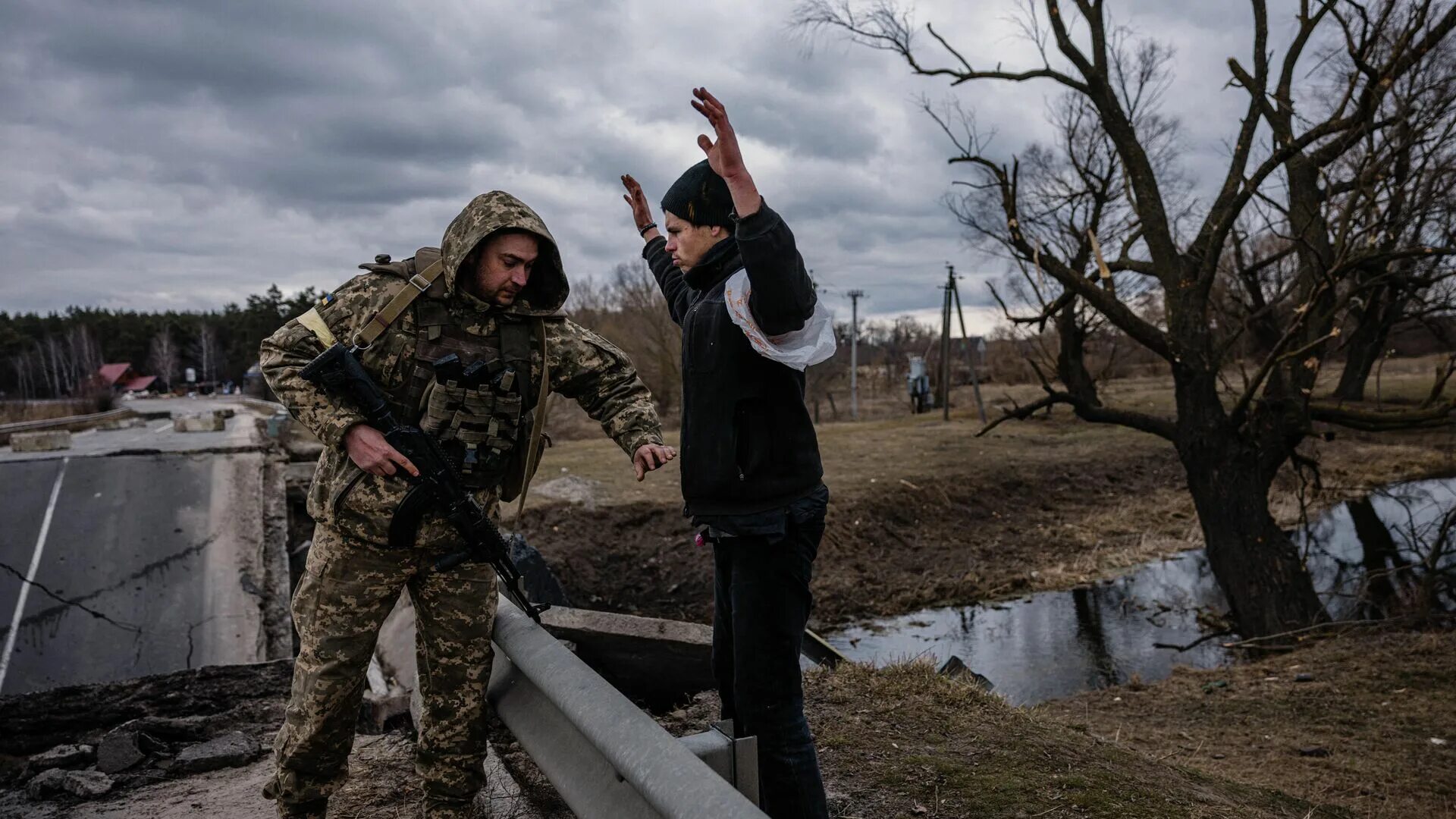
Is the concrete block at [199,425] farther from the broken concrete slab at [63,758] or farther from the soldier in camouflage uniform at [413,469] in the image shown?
the soldier in camouflage uniform at [413,469]

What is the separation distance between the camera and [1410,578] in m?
9.50

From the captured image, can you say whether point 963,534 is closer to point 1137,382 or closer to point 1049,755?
point 1049,755

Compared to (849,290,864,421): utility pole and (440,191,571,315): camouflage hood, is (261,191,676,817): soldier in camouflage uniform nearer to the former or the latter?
(440,191,571,315): camouflage hood

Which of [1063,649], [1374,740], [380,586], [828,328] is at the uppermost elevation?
[828,328]

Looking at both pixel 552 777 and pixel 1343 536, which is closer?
pixel 552 777

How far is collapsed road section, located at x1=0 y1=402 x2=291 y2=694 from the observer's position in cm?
575

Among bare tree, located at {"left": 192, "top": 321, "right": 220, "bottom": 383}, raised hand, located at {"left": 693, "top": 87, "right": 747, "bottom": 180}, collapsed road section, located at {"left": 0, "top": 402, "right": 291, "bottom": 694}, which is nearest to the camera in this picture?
raised hand, located at {"left": 693, "top": 87, "right": 747, "bottom": 180}

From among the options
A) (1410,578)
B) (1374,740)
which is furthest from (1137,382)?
(1374,740)

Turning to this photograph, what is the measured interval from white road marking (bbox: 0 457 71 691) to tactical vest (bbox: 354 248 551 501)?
4198 mm

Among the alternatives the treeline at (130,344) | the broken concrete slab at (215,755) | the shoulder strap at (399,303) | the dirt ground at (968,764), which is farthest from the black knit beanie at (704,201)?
the treeline at (130,344)

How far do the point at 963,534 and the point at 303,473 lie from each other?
8516 millimetres

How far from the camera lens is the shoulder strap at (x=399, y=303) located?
2.89 metres

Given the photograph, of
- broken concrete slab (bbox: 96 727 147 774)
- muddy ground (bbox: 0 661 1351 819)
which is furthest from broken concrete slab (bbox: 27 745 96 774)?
muddy ground (bbox: 0 661 1351 819)

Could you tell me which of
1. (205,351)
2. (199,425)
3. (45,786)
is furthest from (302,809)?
(205,351)
